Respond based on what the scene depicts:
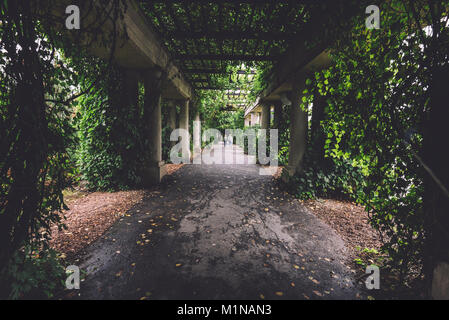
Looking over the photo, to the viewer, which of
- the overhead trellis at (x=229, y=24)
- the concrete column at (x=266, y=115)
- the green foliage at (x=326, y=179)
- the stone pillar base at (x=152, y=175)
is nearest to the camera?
the overhead trellis at (x=229, y=24)

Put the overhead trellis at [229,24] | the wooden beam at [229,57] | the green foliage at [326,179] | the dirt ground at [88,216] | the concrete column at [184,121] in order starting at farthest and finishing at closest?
the concrete column at [184,121], the wooden beam at [229,57], the green foliage at [326,179], the overhead trellis at [229,24], the dirt ground at [88,216]

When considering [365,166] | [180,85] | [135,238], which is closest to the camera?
[365,166]

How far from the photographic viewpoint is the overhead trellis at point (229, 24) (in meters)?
4.49

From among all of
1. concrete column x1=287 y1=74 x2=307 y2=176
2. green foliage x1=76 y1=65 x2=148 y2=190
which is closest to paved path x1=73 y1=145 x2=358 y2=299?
concrete column x1=287 y1=74 x2=307 y2=176

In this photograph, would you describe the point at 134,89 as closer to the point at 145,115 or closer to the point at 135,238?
the point at 145,115

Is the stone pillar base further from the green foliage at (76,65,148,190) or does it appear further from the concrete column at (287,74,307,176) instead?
the concrete column at (287,74,307,176)

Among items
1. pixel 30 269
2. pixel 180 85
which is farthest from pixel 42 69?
pixel 180 85

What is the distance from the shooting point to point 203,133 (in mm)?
17688

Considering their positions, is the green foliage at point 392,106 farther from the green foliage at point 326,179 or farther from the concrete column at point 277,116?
the concrete column at point 277,116

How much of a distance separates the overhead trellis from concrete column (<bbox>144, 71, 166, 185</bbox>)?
46.0 inches

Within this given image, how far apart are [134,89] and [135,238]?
4239mm

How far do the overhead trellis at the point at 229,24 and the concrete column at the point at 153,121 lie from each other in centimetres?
117

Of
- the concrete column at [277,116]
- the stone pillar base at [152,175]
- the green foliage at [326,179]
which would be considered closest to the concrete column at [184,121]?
the concrete column at [277,116]
